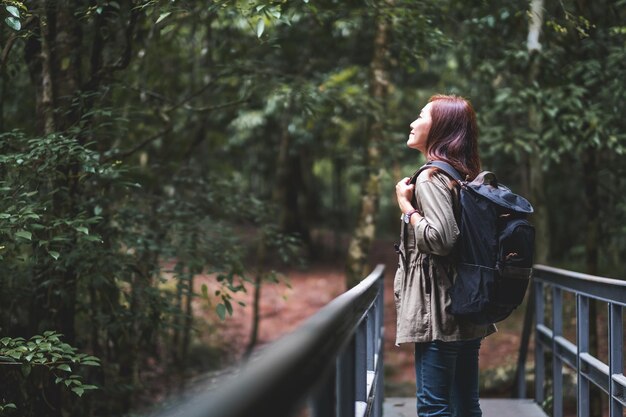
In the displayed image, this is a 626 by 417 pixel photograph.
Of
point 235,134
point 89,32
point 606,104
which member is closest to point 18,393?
point 89,32

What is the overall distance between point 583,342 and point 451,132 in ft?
7.01

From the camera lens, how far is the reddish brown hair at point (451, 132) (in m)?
2.91

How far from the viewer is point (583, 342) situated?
4.24m

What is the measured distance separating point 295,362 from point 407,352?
12163 millimetres

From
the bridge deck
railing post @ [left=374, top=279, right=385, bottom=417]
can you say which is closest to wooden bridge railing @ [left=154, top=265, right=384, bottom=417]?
railing post @ [left=374, top=279, right=385, bottom=417]

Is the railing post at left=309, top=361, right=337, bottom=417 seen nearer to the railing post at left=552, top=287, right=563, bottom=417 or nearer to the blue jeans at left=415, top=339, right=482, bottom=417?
the blue jeans at left=415, top=339, right=482, bottom=417

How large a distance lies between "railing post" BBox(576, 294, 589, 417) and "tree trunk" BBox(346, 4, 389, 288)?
3.78 meters

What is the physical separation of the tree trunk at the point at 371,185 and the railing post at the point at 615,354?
4.31 m

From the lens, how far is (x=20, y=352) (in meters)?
3.57

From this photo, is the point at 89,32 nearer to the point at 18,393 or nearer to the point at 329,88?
the point at 329,88

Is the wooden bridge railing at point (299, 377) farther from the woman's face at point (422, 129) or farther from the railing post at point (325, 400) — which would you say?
the woman's face at point (422, 129)

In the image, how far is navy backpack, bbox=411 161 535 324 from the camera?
8.93ft

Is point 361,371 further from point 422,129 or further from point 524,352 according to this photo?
point 524,352

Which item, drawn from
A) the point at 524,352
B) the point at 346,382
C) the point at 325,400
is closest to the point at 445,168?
the point at 346,382
